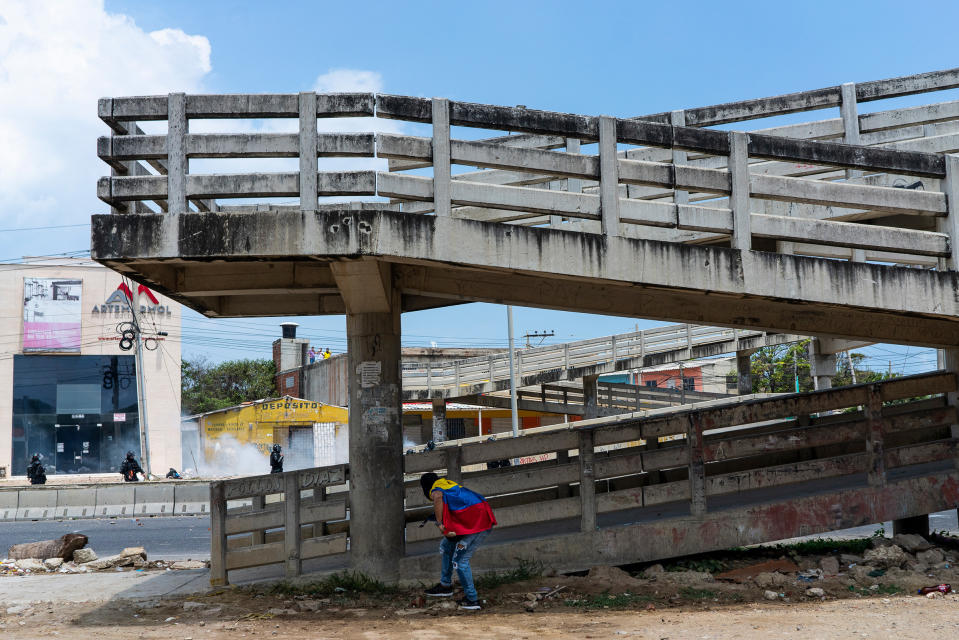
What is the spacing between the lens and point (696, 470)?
9117mm

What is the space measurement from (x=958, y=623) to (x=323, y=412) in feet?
111

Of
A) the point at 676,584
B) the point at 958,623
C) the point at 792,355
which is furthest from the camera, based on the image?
the point at 792,355

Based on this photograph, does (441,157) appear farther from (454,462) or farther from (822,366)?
(822,366)

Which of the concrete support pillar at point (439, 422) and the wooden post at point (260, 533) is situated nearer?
the wooden post at point (260, 533)

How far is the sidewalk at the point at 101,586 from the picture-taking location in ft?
29.7

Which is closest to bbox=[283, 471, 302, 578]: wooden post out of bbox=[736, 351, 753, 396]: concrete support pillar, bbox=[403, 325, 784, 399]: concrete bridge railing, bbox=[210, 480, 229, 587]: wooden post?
bbox=[210, 480, 229, 587]: wooden post

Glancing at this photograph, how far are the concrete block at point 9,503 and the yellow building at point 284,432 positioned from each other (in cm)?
1607

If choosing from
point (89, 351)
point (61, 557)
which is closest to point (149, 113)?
point (61, 557)

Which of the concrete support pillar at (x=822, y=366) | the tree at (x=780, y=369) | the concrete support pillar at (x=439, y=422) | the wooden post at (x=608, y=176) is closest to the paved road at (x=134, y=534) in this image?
the wooden post at (x=608, y=176)

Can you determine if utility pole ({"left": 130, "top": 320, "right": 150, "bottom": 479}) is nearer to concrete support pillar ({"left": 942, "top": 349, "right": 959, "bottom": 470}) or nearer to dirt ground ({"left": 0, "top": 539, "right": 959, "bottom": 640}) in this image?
dirt ground ({"left": 0, "top": 539, "right": 959, "bottom": 640})

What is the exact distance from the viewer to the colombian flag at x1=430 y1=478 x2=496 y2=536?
8016mm

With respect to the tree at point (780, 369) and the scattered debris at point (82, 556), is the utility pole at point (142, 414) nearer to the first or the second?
the scattered debris at point (82, 556)

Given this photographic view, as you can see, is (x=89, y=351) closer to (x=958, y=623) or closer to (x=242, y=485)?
(x=242, y=485)

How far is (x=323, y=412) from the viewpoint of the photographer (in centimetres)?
3869
